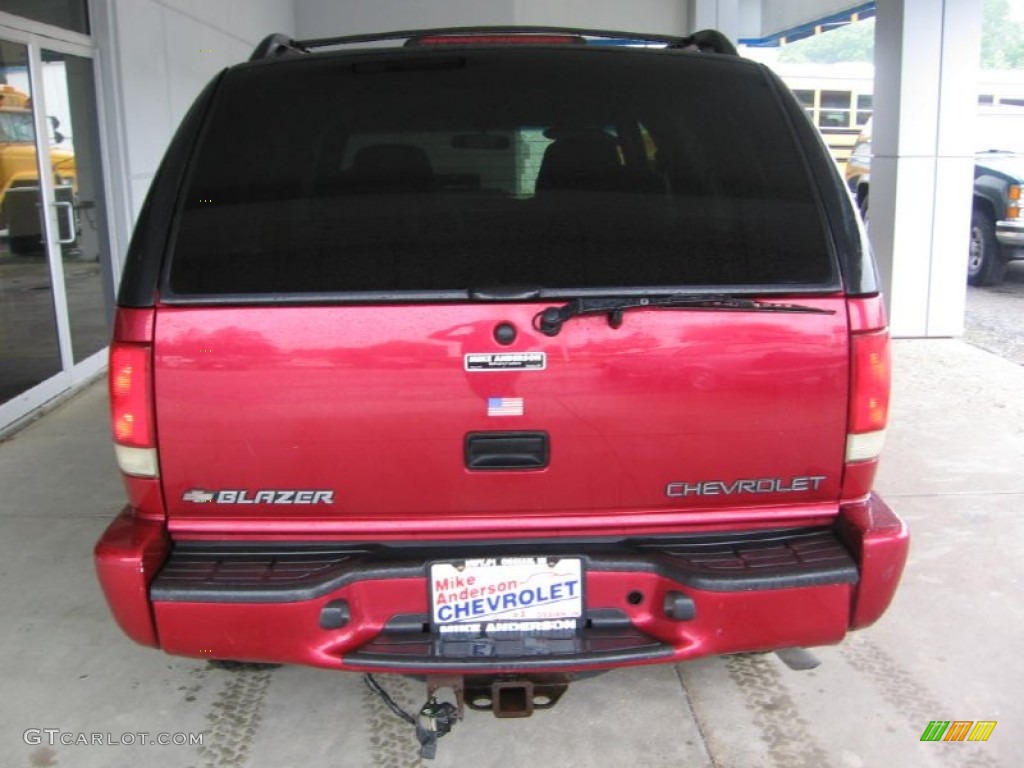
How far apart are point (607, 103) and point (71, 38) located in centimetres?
538

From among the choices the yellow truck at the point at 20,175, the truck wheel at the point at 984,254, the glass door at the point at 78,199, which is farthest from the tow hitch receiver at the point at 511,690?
the truck wheel at the point at 984,254

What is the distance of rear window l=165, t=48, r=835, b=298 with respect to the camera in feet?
7.38

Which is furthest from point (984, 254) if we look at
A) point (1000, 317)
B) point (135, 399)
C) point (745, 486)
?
point (135, 399)

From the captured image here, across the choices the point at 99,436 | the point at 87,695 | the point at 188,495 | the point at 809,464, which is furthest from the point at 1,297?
the point at 809,464

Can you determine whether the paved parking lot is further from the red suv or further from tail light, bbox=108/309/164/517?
tail light, bbox=108/309/164/517

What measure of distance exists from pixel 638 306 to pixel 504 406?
377mm

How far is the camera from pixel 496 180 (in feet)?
8.23

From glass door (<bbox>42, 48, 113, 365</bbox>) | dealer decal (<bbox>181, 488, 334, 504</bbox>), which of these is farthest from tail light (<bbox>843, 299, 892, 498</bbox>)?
glass door (<bbox>42, 48, 113, 365</bbox>)

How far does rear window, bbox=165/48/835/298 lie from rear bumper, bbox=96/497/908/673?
631 mm

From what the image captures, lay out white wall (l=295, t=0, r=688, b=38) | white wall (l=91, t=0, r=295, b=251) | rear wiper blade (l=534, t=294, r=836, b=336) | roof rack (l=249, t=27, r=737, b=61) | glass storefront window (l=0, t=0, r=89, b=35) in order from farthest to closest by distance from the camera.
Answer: white wall (l=295, t=0, r=688, b=38) < white wall (l=91, t=0, r=295, b=251) < glass storefront window (l=0, t=0, r=89, b=35) < roof rack (l=249, t=27, r=737, b=61) < rear wiper blade (l=534, t=294, r=836, b=336)

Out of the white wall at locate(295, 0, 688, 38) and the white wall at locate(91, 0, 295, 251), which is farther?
the white wall at locate(295, 0, 688, 38)

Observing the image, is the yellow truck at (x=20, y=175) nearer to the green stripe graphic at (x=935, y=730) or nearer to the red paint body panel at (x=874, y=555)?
the red paint body panel at (x=874, y=555)

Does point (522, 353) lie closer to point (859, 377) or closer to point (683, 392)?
point (683, 392)

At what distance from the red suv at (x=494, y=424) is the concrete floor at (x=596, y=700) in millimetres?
543
